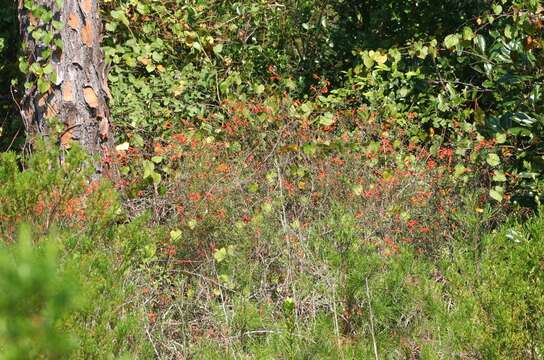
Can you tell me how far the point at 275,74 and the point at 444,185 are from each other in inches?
78.0

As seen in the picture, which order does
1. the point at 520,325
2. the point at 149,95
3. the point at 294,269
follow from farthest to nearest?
the point at 149,95 < the point at 294,269 < the point at 520,325

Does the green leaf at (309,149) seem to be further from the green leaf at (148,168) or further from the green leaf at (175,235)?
the green leaf at (175,235)

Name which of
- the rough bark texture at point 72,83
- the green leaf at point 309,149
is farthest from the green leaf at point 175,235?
the green leaf at point 309,149

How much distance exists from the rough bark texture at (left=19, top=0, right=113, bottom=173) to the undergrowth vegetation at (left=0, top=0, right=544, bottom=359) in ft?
1.00

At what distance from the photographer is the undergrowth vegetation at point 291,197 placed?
3248 millimetres

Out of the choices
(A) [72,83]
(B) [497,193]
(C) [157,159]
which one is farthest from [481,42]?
(A) [72,83]

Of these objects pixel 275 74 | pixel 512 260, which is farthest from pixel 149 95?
pixel 512 260

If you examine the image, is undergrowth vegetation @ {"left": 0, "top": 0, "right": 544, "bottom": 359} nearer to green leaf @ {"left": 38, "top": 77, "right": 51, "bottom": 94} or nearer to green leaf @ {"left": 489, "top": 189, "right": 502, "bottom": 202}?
green leaf @ {"left": 489, "top": 189, "right": 502, "bottom": 202}

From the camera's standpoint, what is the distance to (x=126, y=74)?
6.88 m

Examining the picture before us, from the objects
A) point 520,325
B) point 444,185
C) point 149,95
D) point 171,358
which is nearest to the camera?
point 520,325

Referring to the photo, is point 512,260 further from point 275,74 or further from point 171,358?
point 275,74

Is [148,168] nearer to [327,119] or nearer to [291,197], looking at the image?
[291,197]

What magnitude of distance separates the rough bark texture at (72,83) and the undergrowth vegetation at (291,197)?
0.30 metres

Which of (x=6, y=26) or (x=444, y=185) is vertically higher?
(x=6, y=26)
